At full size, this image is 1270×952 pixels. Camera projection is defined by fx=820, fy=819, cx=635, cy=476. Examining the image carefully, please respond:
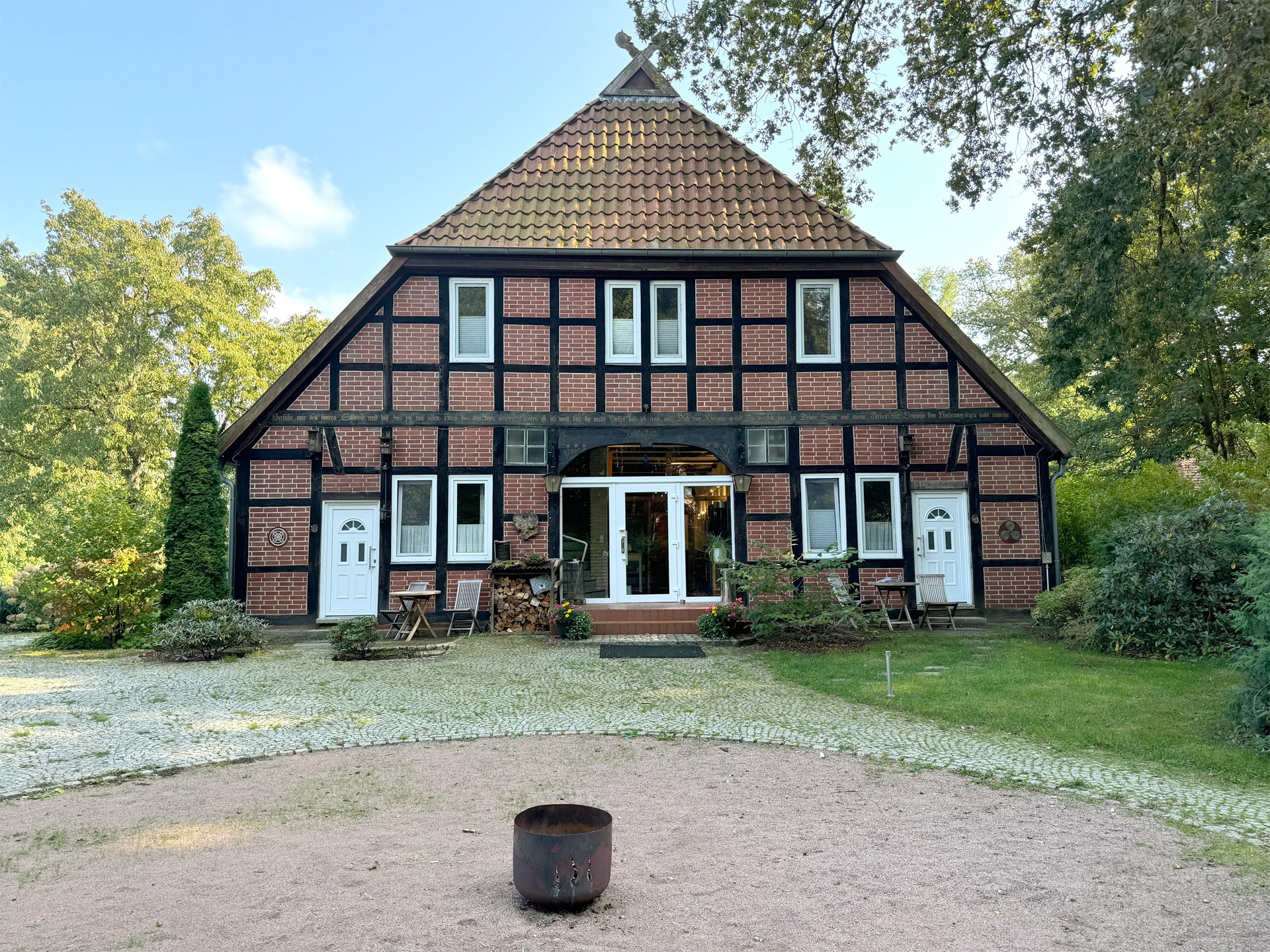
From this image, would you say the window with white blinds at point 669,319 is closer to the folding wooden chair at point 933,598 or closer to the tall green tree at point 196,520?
the folding wooden chair at point 933,598

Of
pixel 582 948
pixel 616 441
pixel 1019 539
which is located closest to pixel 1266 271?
pixel 1019 539

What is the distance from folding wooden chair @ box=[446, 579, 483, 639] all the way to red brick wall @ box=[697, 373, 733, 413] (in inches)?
172

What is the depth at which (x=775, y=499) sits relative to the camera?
12.7m

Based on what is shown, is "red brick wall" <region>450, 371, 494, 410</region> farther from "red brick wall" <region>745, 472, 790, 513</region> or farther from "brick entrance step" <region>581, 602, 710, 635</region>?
"red brick wall" <region>745, 472, 790, 513</region>

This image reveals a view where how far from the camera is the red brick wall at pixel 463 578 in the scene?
12211 millimetres

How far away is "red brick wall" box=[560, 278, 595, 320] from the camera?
12773 millimetres

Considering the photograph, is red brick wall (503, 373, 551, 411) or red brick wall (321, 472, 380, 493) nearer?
red brick wall (321, 472, 380, 493)

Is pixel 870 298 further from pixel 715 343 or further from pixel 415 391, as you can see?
pixel 415 391

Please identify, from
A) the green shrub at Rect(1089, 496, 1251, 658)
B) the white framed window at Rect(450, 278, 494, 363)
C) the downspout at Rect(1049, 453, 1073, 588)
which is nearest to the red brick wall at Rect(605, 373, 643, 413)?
the white framed window at Rect(450, 278, 494, 363)

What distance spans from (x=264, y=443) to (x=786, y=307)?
823 centimetres

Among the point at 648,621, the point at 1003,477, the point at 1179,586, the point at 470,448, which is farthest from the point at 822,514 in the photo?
the point at 470,448

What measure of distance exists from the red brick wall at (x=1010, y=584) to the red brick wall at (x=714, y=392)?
186 inches

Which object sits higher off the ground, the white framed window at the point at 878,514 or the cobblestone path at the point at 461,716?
the white framed window at the point at 878,514

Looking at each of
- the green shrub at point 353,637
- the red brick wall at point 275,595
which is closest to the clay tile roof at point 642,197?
the red brick wall at point 275,595
